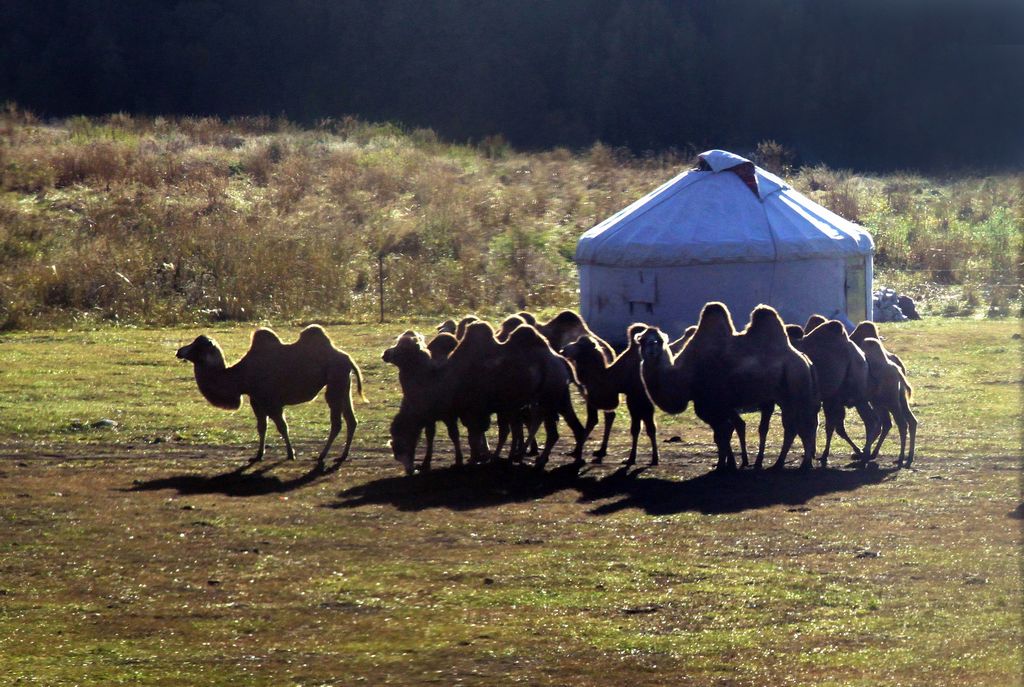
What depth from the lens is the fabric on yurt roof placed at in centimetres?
2306

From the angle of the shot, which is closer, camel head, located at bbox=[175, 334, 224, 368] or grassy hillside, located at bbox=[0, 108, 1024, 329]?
camel head, located at bbox=[175, 334, 224, 368]

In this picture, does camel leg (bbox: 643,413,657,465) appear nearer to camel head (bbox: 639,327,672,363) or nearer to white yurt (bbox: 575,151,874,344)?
camel head (bbox: 639,327,672,363)

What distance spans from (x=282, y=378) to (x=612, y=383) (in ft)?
10.8

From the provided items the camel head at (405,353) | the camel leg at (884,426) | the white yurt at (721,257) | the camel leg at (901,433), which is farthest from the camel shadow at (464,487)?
the white yurt at (721,257)

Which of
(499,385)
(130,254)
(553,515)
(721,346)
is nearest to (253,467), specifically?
(499,385)

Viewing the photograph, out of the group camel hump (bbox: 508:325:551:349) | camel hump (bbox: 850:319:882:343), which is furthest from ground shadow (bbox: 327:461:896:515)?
camel hump (bbox: 850:319:882:343)

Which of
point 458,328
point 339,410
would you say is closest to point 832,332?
point 458,328

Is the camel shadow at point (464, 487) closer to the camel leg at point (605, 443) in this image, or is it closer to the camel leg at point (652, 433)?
the camel leg at point (605, 443)

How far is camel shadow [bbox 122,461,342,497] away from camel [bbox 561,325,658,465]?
264cm

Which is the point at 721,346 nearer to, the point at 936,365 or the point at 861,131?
the point at 936,365

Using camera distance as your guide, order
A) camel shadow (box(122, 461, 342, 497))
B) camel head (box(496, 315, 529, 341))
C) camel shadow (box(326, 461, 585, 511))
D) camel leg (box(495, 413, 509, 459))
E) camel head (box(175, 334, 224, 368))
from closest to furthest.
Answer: camel shadow (box(326, 461, 585, 511)) → camel shadow (box(122, 461, 342, 497)) → camel leg (box(495, 413, 509, 459)) → camel head (box(175, 334, 224, 368)) → camel head (box(496, 315, 529, 341))

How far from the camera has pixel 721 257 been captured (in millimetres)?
22953

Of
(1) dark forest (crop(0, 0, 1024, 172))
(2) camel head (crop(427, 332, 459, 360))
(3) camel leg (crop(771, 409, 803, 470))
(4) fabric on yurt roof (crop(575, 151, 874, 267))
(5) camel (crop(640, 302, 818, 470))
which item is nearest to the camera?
(5) camel (crop(640, 302, 818, 470))

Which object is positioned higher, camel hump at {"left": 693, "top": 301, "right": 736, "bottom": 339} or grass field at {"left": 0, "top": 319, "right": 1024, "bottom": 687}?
camel hump at {"left": 693, "top": 301, "right": 736, "bottom": 339}
